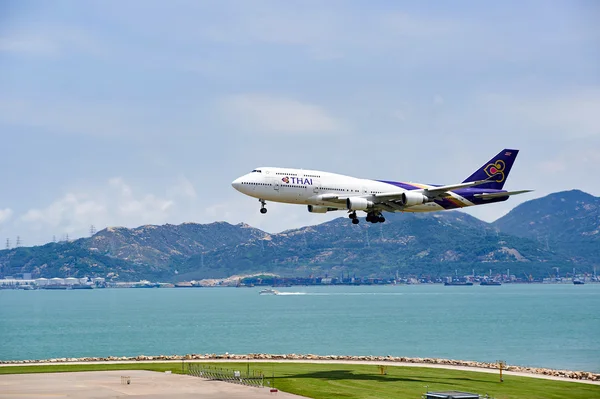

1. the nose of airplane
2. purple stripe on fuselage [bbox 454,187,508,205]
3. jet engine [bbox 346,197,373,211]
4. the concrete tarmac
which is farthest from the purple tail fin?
the concrete tarmac

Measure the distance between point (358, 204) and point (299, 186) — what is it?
19.4ft

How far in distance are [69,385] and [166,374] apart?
1096cm

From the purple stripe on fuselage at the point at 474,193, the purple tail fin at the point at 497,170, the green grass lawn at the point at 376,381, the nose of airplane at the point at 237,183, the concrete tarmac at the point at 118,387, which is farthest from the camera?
the purple tail fin at the point at 497,170

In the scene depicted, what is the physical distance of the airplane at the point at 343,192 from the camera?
264 ft

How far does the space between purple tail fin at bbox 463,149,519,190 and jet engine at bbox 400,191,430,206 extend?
51.6ft

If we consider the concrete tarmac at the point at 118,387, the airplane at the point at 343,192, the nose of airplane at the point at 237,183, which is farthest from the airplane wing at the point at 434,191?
the concrete tarmac at the point at 118,387

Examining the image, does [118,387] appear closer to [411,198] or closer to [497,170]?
[411,198]

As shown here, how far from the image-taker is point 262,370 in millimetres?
81062

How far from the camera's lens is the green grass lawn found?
219 ft

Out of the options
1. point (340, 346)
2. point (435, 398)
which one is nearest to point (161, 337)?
point (340, 346)

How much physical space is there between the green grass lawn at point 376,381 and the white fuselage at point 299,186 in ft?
52.8

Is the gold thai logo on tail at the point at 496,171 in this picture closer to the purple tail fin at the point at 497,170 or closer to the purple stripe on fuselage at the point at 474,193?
the purple tail fin at the point at 497,170

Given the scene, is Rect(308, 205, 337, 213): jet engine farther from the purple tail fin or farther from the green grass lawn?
the purple tail fin

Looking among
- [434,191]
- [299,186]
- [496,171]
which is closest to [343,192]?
[299,186]
